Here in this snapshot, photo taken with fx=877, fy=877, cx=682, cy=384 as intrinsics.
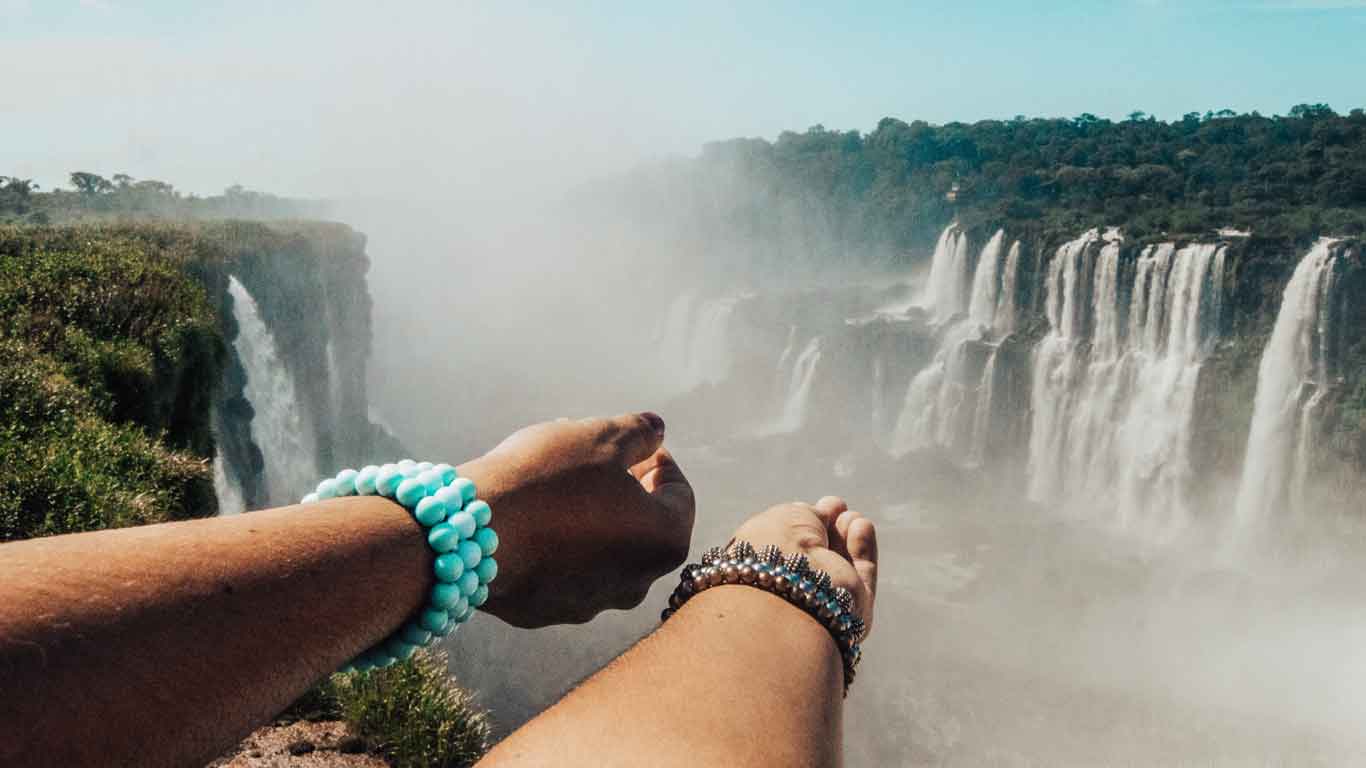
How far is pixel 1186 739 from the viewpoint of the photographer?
16.8 m

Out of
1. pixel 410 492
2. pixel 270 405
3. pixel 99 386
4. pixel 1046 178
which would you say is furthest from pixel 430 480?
pixel 1046 178

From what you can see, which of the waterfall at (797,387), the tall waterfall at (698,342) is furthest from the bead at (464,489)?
the tall waterfall at (698,342)

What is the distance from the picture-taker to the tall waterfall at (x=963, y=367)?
31.7 m

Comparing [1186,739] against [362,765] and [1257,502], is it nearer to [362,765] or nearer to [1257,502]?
[1257,502]

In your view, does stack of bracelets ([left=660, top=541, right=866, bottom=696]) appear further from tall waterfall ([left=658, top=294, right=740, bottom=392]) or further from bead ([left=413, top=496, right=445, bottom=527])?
tall waterfall ([left=658, top=294, right=740, bottom=392])

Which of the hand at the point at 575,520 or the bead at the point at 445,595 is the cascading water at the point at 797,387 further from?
the bead at the point at 445,595

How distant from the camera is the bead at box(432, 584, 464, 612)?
1.67 m

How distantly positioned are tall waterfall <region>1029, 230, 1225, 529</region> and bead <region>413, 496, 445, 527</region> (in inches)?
1104

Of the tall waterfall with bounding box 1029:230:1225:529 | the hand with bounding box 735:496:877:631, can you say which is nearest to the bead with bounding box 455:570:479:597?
the hand with bounding box 735:496:877:631

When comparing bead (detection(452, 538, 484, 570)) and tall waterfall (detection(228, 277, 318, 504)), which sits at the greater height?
bead (detection(452, 538, 484, 570))

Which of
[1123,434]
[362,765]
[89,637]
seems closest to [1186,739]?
[1123,434]

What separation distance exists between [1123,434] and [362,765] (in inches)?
1076

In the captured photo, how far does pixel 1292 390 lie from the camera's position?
77.2ft

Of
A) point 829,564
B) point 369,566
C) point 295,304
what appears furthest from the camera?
point 295,304
